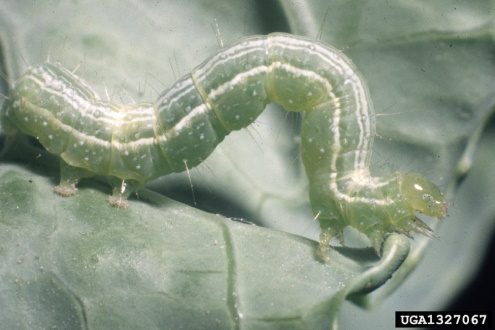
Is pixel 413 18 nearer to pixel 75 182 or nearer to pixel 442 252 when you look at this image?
pixel 442 252

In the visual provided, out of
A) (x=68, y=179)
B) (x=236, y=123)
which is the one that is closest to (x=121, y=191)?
(x=68, y=179)

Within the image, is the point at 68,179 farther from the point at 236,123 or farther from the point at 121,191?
the point at 236,123

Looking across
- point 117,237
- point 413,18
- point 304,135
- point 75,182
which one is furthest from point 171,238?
point 413,18

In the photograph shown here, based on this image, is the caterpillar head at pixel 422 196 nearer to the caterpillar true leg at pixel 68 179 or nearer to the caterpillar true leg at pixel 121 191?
the caterpillar true leg at pixel 121 191

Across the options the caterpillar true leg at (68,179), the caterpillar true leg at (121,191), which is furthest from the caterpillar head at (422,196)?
the caterpillar true leg at (68,179)

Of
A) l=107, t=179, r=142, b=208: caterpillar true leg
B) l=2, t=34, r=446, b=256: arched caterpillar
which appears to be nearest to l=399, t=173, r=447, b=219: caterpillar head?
l=2, t=34, r=446, b=256: arched caterpillar

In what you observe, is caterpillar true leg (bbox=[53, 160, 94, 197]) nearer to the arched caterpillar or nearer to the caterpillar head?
the arched caterpillar

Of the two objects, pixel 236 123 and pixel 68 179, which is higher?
pixel 236 123
